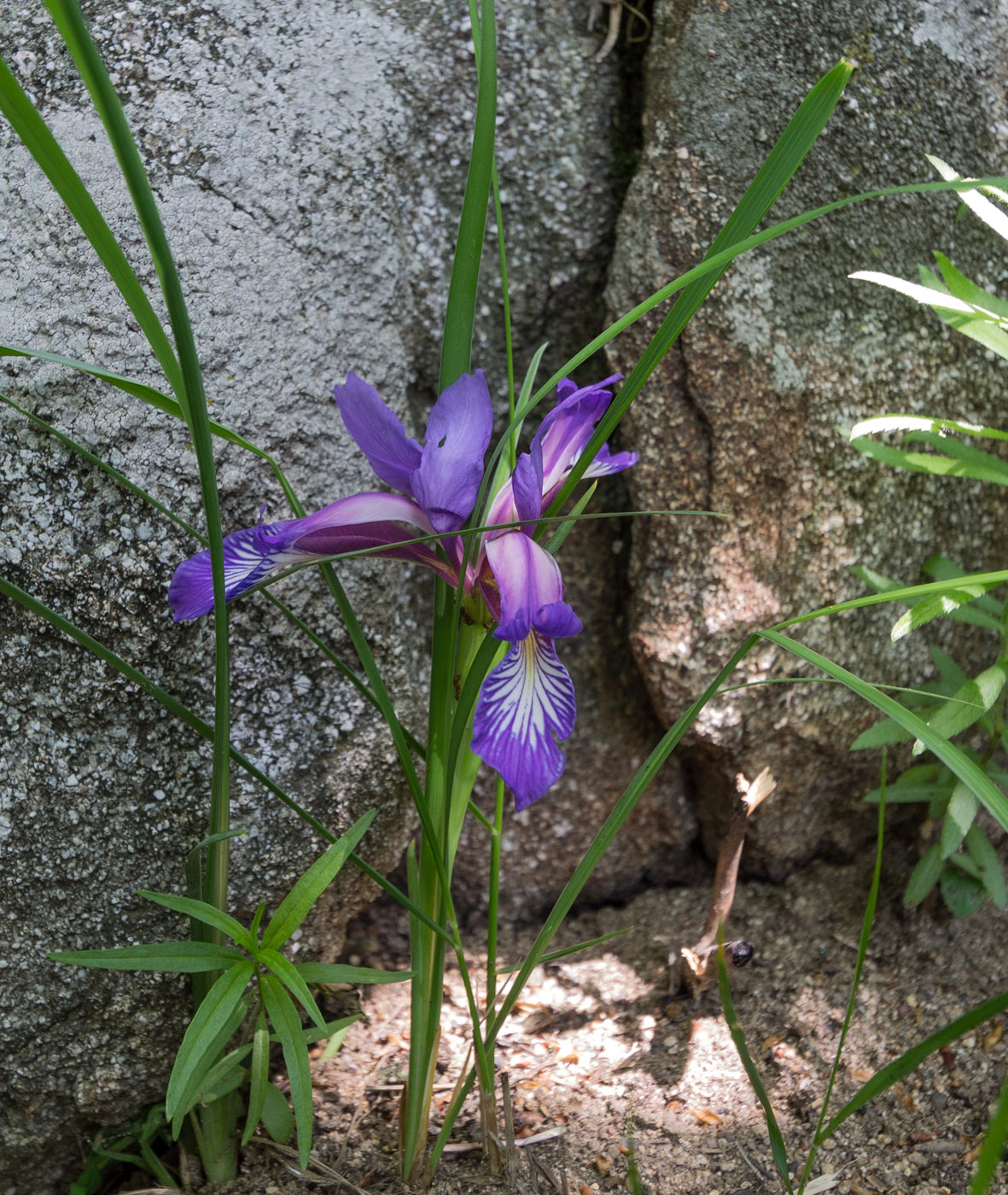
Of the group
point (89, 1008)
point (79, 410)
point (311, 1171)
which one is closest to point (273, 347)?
point (79, 410)

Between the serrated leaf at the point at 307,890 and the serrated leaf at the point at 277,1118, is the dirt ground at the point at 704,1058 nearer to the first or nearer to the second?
the serrated leaf at the point at 277,1118

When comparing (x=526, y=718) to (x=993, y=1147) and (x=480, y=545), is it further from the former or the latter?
(x=993, y=1147)

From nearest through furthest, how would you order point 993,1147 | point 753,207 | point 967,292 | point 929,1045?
point 993,1147
point 929,1045
point 753,207
point 967,292

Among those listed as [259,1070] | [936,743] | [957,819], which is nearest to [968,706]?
[957,819]

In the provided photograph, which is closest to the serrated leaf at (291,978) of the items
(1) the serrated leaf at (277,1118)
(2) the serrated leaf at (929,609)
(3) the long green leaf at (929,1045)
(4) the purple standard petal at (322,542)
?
(1) the serrated leaf at (277,1118)

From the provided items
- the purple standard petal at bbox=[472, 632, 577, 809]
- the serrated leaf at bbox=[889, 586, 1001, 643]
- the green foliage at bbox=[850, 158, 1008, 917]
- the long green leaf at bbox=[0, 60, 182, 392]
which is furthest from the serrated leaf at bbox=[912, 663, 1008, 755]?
the long green leaf at bbox=[0, 60, 182, 392]

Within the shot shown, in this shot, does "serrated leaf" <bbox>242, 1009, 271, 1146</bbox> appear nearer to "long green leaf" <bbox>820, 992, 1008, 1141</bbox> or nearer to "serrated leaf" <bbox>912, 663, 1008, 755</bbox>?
"long green leaf" <bbox>820, 992, 1008, 1141</bbox>
